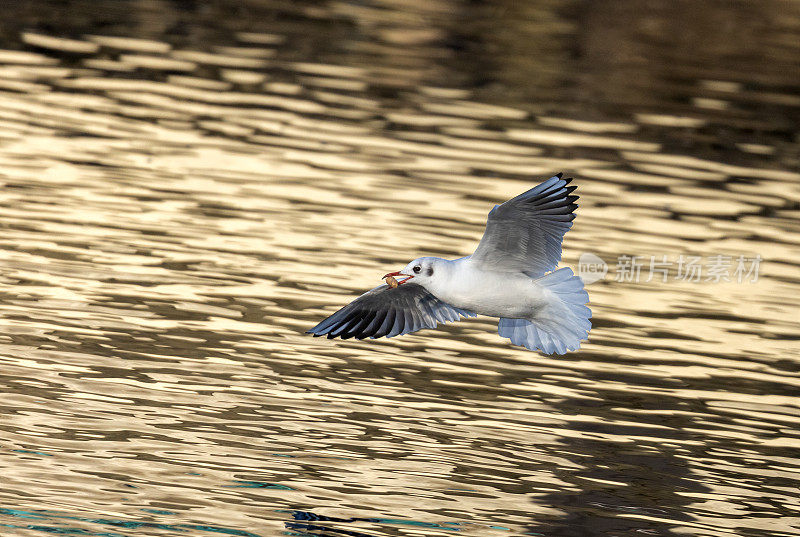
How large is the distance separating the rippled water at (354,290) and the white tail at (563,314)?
38.9 inches

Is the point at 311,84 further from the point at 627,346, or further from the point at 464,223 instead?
the point at 627,346

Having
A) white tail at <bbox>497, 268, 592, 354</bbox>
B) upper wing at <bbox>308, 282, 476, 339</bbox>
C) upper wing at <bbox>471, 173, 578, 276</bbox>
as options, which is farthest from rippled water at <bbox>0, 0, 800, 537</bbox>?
upper wing at <bbox>471, 173, 578, 276</bbox>

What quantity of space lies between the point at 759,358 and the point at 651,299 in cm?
179

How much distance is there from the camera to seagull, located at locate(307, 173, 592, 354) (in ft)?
29.5

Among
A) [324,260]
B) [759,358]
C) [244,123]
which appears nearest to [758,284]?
[759,358]

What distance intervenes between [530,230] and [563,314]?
59 cm

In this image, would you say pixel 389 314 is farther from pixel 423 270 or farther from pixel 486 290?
pixel 486 290

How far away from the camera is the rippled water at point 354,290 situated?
947 cm

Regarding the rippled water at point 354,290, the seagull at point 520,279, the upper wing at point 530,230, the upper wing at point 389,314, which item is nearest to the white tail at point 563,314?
the seagull at point 520,279

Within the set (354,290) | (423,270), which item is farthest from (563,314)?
(354,290)

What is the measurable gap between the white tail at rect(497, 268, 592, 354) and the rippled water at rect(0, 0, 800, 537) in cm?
99

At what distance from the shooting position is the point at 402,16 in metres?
29.8

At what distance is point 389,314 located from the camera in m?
10.0

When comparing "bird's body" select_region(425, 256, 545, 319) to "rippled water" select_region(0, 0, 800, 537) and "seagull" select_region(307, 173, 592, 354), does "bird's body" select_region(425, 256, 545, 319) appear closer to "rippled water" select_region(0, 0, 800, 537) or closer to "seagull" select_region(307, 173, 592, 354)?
"seagull" select_region(307, 173, 592, 354)
